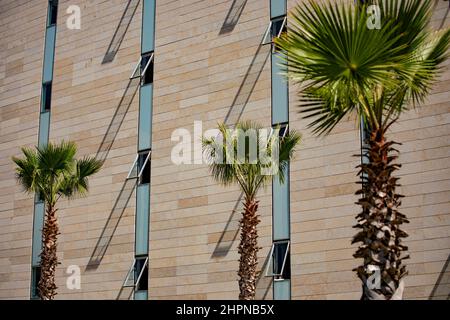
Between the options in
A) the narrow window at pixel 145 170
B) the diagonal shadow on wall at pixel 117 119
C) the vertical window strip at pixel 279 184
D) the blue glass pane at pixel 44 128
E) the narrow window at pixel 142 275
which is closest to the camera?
the vertical window strip at pixel 279 184

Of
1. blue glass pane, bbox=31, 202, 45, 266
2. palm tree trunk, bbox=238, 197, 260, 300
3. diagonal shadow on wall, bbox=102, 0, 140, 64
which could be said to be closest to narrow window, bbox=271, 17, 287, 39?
diagonal shadow on wall, bbox=102, 0, 140, 64

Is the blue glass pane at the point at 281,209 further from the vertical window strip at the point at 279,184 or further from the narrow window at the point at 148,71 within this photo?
the narrow window at the point at 148,71

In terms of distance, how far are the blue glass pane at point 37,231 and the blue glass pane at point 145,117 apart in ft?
17.3

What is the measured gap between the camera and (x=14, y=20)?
107 ft

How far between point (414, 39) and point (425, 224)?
9.21 m

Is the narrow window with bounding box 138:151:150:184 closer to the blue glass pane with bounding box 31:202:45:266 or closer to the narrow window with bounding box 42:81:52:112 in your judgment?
the blue glass pane with bounding box 31:202:45:266

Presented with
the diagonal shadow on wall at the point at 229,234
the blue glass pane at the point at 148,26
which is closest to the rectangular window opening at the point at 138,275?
the diagonal shadow on wall at the point at 229,234

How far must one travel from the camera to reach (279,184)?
77.7ft

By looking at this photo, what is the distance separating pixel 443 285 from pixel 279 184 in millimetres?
5932

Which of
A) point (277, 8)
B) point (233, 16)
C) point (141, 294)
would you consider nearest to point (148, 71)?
point (233, 16)

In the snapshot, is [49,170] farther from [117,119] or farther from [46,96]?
[46,96]

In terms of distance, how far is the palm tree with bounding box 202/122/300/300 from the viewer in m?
20.0

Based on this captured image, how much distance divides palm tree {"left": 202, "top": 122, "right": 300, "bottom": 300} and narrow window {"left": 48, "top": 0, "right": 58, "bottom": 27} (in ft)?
43.4

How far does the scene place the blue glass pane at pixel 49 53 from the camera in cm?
3056
